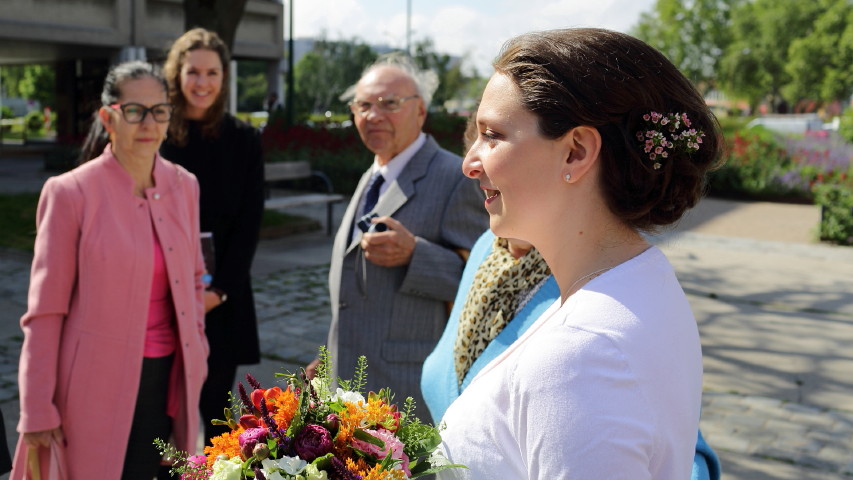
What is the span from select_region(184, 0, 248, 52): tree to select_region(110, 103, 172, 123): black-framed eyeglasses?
709 centimetres

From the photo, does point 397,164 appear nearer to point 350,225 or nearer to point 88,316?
point 350,225

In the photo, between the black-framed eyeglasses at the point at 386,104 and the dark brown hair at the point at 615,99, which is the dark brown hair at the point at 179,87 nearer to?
the black-framed eyeglasses at the point at 386,104

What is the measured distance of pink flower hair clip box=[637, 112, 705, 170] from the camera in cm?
145

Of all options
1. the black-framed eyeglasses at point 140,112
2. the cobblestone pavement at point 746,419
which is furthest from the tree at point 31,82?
the black-framed eyeglasses at point 140,112

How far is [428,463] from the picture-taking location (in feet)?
5.11

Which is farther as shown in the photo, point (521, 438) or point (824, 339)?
point (824, 339)

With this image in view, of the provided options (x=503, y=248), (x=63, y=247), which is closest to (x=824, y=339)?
(x=503, y=248)

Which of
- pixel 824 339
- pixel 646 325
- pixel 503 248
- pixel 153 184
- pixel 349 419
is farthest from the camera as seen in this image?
pixel 824 339

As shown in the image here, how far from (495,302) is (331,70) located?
49.1 metres

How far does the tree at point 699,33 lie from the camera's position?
199 ft

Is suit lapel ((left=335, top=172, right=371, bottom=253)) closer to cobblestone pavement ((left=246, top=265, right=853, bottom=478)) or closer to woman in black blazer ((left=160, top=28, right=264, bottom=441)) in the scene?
woman in black blazer ((left=160, top=28, right=264, bottom=441))

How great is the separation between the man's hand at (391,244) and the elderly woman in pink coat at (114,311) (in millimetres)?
729

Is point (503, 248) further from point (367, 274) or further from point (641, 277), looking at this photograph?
point (641, 277)

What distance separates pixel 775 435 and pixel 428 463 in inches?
170
